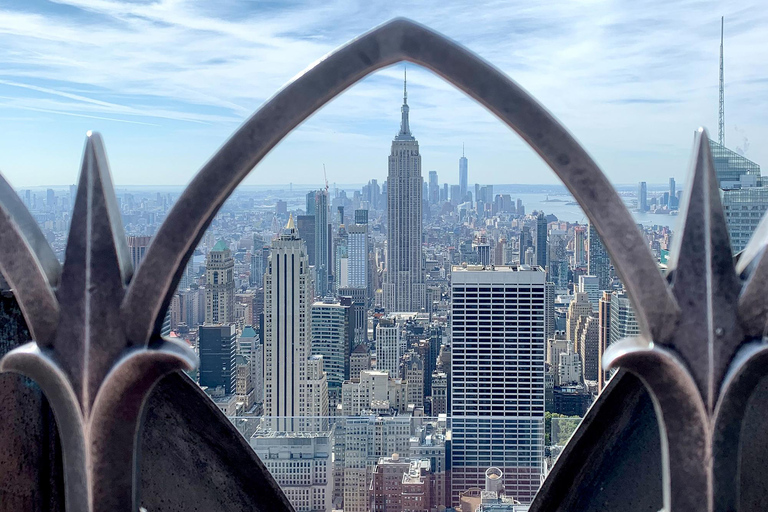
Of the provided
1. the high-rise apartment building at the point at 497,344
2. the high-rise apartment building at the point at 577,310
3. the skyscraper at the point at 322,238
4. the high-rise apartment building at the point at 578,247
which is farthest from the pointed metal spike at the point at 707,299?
the skyscraper at the point at 322,238

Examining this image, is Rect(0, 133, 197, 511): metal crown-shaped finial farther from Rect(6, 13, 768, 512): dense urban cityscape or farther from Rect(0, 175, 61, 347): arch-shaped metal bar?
Rect(6, 13, 768, 512): dense urban cityscape

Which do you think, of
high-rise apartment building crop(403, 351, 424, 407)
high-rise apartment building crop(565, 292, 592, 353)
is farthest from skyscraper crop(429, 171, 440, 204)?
high-rise apartment building crop(565, 292, 592, 353)

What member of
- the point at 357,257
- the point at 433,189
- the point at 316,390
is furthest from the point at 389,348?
the point at 433,189

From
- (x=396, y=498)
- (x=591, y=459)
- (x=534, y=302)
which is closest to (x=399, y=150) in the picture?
(x=534, y=302)

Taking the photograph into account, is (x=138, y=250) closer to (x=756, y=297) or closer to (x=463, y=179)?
(x=756, y=297)

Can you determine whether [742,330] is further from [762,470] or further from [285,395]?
[285,395]

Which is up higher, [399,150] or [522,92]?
[399,150]
